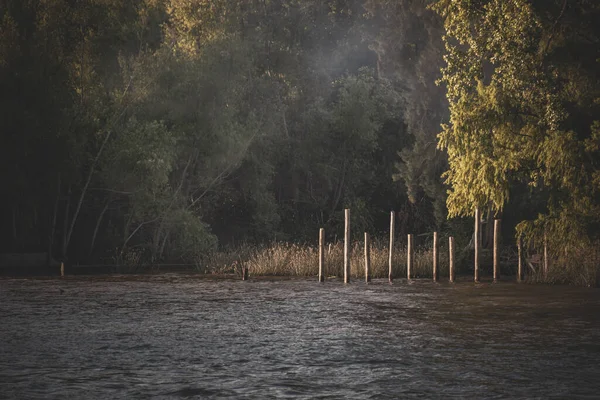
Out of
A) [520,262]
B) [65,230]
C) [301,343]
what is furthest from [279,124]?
[301,343]

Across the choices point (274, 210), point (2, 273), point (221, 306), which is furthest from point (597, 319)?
point (274, 210)

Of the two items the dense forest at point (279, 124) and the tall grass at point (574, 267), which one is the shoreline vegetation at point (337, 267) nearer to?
the tall grass at point (574, 267)

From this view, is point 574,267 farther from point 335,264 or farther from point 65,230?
Answer: point 65,230

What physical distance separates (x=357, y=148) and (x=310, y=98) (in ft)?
21.7

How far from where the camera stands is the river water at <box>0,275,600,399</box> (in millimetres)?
14484

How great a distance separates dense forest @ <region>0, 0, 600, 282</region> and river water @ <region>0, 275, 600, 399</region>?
513cm

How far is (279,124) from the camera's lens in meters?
60.6

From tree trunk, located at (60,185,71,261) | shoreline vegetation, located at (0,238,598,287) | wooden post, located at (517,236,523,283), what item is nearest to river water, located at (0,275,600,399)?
wooden post, located at (517,236,523,283)

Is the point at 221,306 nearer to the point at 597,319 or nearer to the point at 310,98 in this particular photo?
the point at 597,319

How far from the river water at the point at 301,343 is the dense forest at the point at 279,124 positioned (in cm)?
513

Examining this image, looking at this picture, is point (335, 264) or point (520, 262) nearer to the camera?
point (520, 262)

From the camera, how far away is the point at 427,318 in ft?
78.7

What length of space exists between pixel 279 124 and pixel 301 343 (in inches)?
1644

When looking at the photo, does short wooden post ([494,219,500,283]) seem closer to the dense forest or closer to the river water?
the dense forest
